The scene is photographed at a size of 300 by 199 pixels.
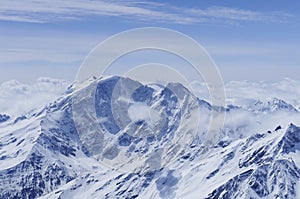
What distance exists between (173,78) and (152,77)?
501cm

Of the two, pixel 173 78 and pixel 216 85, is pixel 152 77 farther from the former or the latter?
pixel 216 85

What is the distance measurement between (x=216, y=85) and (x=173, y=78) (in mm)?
16012

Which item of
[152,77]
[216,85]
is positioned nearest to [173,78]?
[152,77]

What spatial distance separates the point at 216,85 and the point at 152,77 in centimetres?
1834

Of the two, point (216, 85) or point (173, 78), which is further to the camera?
point (173, 78)

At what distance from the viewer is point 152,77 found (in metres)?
118

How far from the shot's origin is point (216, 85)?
10556 centimetres

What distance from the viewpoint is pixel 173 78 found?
119 metres

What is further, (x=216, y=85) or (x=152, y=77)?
(x=152, y=77)
